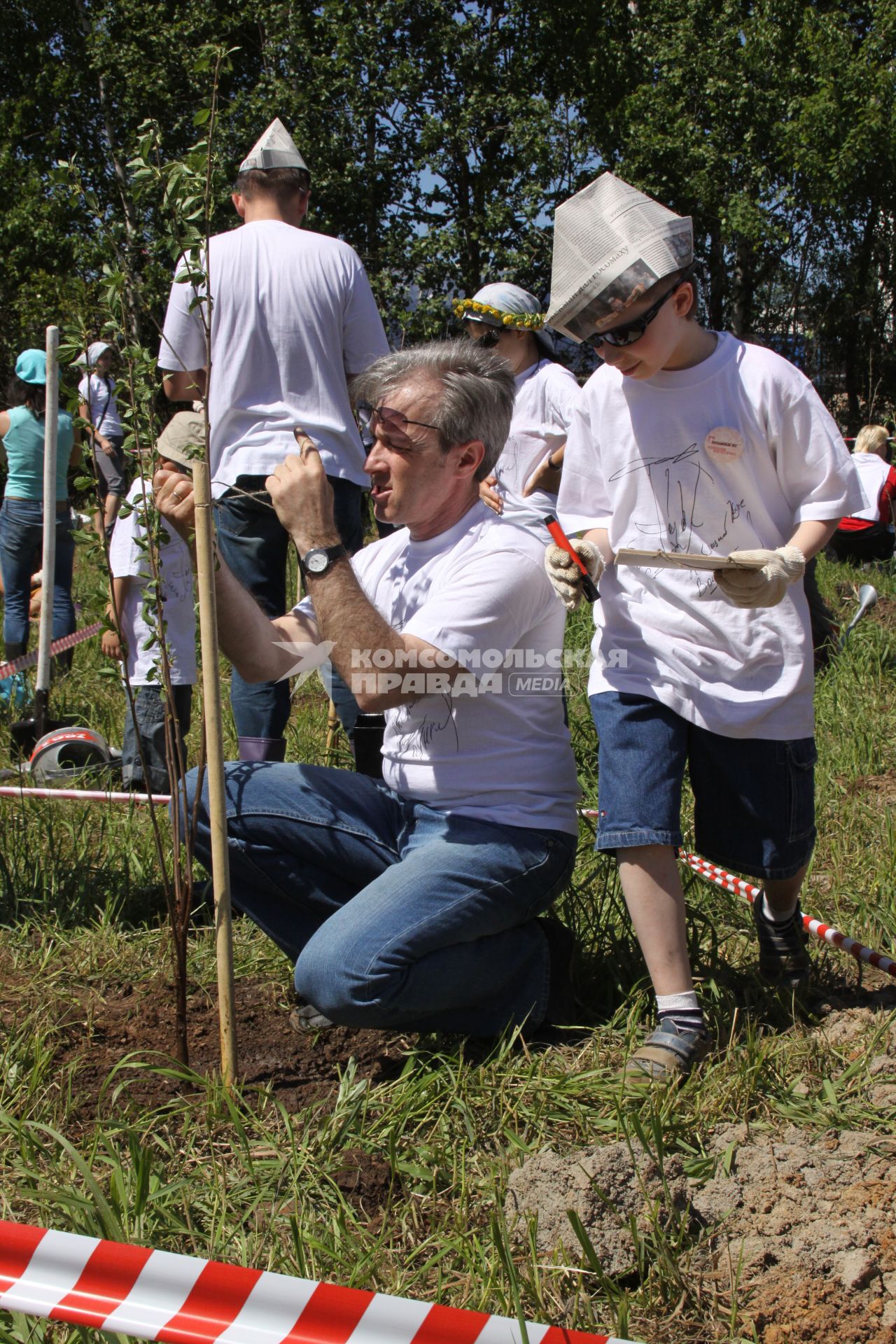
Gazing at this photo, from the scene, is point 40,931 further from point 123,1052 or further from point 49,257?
point 49,257

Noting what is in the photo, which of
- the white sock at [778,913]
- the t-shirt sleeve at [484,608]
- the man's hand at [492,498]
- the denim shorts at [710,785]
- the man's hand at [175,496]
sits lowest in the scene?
the white sock at [778,913]

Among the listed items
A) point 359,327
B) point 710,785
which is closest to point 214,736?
point 710,785

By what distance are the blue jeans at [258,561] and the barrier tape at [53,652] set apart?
6.55 feet

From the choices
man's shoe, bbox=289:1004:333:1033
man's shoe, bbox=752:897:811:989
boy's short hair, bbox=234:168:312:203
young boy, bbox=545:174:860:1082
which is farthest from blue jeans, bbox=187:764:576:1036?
boy's short hair, bbox=234:168:312:203

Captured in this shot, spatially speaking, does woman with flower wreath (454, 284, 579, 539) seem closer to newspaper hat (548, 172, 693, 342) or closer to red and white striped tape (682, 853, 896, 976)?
red and white striped tape (682, 853, 896, 976)

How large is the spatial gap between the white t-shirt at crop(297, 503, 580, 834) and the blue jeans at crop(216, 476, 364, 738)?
93 centimetres

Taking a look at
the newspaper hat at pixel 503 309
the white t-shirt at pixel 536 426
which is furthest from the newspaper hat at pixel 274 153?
the white t-shirt at pixel 536 426

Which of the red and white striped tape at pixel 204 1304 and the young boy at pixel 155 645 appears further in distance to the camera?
the young boy at pixel 155 645

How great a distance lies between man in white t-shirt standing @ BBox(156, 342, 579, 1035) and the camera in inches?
86.9

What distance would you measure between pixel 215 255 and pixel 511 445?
1.58 m

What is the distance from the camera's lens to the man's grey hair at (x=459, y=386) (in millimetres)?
2406

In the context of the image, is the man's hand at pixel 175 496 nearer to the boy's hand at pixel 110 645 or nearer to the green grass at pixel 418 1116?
the green grass at pixel 418 1116

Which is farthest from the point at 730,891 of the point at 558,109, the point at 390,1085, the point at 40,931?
the point at 558,109

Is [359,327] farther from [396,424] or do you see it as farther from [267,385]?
[396,424]
